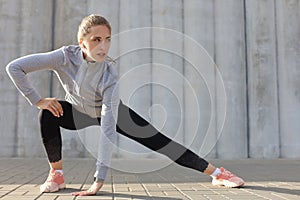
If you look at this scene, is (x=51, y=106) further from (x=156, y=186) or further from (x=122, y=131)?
(x=156, y=186)

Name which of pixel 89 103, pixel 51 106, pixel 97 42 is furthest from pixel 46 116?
pixel 97 42

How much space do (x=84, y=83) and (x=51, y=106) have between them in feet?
0.66

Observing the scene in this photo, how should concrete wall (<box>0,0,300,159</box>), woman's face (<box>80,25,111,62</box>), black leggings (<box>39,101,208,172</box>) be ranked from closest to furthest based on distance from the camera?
woman's face (<box>80,25,111,62</box>)
black leggings (<box>39,101,208,172</box>)
concrete wall (<box>0,0,300,159</box>)

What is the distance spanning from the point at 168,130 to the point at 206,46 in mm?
1105

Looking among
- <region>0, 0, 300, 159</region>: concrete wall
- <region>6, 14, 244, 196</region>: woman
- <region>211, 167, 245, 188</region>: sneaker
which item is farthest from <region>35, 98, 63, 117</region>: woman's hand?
<region>0, 0, 300, 159</region>: concrete wall

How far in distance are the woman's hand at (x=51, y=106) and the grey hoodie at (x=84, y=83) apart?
0.08ft

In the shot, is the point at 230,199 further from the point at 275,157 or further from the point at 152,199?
Answer: the point at 275,157

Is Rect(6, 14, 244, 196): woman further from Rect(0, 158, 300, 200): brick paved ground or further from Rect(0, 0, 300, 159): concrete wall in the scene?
Rect(0, 0, 300, 159): concrete wall

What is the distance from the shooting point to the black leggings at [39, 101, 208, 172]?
2.07 meters

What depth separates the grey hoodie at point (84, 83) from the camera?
1843 mm

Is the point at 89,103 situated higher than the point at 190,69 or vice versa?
the point at 190,69

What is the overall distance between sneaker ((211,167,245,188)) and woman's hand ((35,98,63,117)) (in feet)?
3.04

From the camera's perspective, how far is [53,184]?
6.62 ft

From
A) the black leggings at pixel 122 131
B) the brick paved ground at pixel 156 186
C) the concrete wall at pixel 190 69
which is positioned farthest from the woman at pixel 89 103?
the concrete wall at pixel 190 69
